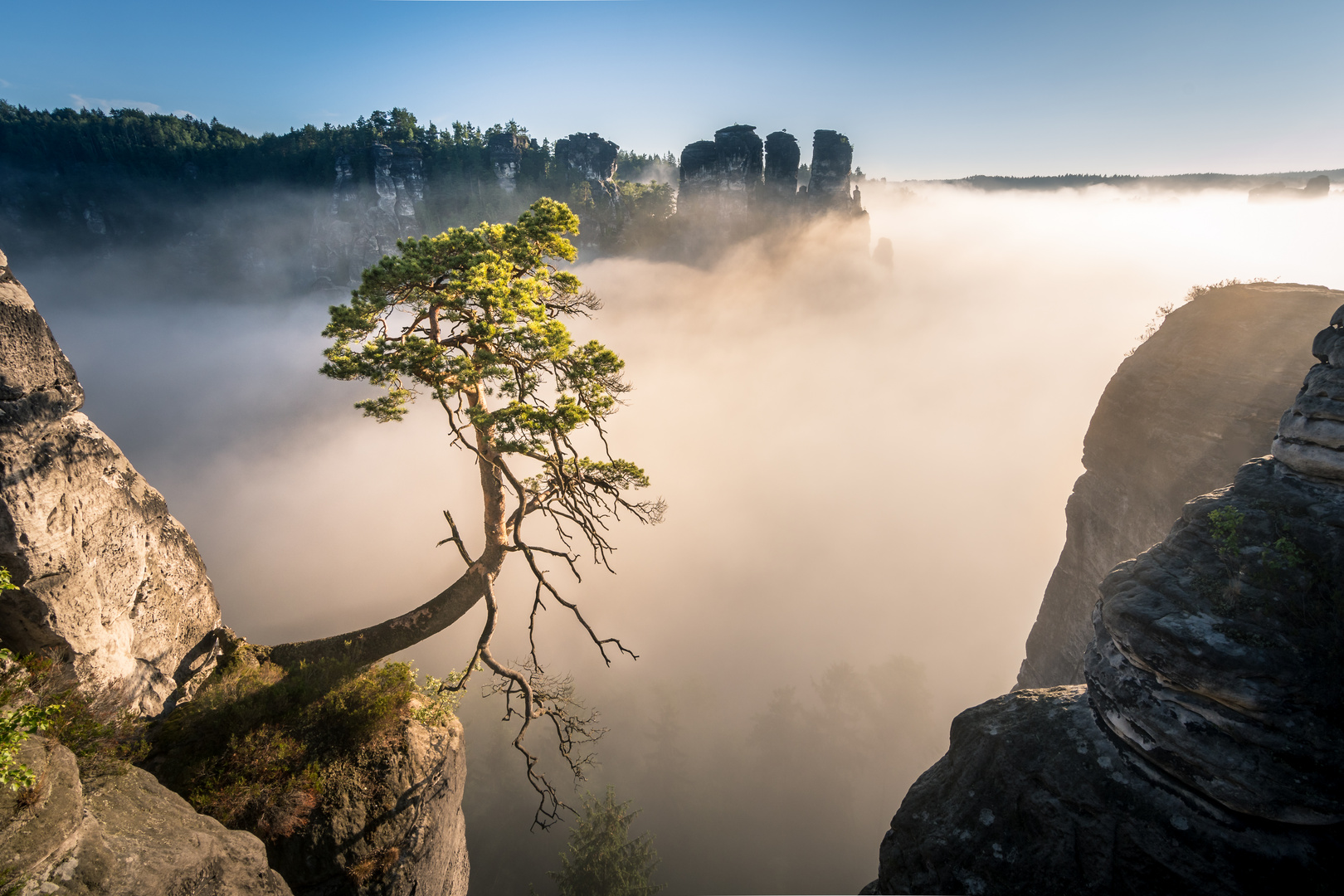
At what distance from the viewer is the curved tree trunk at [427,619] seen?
406 inches

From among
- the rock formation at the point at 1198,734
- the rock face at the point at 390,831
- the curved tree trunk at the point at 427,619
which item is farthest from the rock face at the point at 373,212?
the rock formation at the point at 1198,734

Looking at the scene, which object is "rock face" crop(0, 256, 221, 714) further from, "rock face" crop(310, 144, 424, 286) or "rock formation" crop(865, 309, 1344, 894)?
"rock face" crop(310, 144, 424, 286)

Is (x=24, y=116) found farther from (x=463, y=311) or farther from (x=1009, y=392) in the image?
(x=1009, y=392)

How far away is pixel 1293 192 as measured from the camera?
5203 centimetres

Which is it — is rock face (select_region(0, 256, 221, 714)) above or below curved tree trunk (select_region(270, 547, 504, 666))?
above

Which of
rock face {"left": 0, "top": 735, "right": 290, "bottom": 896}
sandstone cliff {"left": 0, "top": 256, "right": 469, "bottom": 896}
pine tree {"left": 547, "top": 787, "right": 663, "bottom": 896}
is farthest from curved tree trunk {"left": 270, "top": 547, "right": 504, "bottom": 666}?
pine tree {"left": 547, "top": 787, "right": 663, "bottom": 896}

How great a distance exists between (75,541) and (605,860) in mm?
31030

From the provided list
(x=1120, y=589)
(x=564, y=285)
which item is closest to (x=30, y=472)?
(x=564, y=285)

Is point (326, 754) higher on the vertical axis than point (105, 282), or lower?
lower

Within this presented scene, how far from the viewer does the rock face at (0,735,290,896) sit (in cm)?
460

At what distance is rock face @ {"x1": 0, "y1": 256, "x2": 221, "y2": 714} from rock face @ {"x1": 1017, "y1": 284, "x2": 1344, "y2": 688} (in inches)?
1163

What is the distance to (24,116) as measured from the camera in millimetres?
74812

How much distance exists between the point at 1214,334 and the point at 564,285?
2412 centimetres

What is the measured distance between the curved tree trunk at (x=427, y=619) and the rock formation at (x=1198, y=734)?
465 inches
